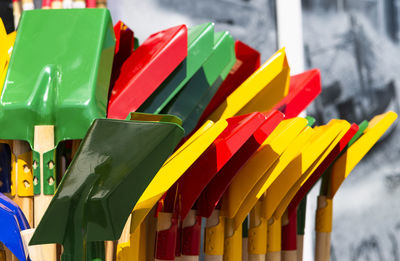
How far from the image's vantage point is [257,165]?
2.28 ft

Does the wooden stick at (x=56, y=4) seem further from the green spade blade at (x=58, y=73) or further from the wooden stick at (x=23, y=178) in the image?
the wooden stick at (x=23, y=178)

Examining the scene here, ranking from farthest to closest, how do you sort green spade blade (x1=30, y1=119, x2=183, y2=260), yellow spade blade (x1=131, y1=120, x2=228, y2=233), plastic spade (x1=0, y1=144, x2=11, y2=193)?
plastic spade (x1=0, y1=144, x2=11, y2=193) < yellow spade blade (x1=131, y1=120, x2=228, y2=233) < green spade blade (x1=30, y1=119, x2=183, y2=260)

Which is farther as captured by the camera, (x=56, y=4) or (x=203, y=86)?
(x=56, y=4)

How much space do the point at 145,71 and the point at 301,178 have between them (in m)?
0.25

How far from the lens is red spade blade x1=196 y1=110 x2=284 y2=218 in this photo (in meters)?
0.67

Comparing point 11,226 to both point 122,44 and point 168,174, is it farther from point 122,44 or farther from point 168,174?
point 122,44

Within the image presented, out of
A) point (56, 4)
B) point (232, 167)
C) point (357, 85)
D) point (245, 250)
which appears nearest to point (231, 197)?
point (232, 167)

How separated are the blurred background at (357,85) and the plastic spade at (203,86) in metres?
0.40

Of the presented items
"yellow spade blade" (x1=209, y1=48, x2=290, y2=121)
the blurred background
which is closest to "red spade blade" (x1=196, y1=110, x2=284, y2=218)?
"yellow spade blade" (x1=209, y1=48, x2=290, y2=121)

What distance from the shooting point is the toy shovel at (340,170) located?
849mm

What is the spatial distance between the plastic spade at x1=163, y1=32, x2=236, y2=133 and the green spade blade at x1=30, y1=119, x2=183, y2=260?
9.9 inches

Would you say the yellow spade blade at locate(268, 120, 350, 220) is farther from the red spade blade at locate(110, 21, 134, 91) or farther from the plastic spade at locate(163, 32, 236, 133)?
the red spade blade at locate(110, 21, 134, 91)

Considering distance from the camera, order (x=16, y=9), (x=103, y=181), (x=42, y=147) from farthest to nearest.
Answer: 1. (x=16, y=9)
2. (x=42, y=147)
3. (x=103, y=181)

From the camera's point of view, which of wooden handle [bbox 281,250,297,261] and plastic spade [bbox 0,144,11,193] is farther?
wooden handle [bbox 281,250,297,261]
